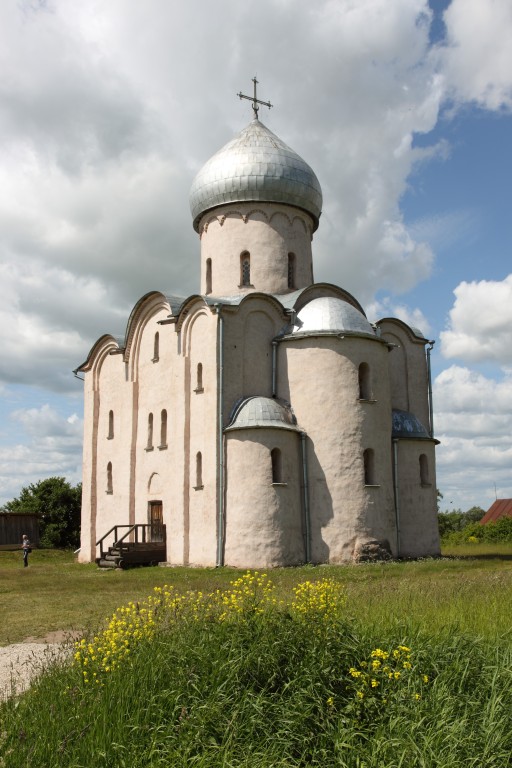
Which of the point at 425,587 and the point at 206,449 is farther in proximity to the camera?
the point at 206,449

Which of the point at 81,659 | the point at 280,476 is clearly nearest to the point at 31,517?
the point at 280,476

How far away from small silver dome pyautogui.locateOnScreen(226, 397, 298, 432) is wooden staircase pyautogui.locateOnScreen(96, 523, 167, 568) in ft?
14.1

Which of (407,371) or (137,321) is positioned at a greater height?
(137,321)

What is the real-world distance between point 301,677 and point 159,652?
1189 mm

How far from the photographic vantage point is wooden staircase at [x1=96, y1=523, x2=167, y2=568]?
20.6 m

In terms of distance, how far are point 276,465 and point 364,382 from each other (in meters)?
3.36

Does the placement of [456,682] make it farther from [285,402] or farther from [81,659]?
[285,402]

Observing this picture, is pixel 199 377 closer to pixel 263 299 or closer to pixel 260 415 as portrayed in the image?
pixel 260 415

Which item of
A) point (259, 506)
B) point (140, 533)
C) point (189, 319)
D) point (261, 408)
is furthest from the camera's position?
point (140, 533)

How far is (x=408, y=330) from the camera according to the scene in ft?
81.3

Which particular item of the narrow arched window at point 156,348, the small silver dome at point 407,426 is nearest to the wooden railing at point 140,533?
the narrow arched window at point 156,348

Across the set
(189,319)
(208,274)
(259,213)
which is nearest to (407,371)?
(259,213)

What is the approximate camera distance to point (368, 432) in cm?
2009

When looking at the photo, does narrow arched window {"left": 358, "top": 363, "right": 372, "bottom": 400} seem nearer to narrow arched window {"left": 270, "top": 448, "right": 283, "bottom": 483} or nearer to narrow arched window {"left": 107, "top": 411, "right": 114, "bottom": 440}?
narrow arched window {"left": 270, "top": 448, "right": 283, "bottom": 483}
